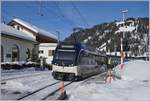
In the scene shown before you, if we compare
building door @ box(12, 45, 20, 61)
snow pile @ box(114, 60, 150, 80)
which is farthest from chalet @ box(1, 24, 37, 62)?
snow pile @ box(114, 60, 150, 80)

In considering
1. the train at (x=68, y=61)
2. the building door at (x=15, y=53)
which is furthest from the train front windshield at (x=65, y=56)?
the building door at (x=15, y=53)

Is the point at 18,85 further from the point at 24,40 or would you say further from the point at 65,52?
the point at 24,40

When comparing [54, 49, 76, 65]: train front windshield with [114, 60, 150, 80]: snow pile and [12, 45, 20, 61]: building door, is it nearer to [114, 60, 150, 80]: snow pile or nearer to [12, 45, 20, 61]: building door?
[114, 60, 150, 80]: snow pile

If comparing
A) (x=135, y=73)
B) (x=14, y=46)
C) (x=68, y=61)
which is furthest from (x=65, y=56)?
(x=14, y=46)

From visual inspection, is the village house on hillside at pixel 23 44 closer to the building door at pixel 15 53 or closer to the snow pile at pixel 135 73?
the building door at pixel 15 53

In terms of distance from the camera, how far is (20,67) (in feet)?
163

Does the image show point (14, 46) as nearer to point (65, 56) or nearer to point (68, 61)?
point (65, 56)

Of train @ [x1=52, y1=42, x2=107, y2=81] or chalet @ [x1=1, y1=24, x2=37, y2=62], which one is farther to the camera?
chalet @ [x1=1, y1=24, x2=37, y2=62]

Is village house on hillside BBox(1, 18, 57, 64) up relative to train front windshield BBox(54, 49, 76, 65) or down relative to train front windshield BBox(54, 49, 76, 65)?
up

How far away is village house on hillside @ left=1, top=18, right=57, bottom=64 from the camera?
53.4 metres

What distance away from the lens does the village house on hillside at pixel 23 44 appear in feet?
175

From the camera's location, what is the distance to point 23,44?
2430 inches

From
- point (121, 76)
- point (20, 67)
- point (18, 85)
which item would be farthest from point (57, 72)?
point (20, 67)

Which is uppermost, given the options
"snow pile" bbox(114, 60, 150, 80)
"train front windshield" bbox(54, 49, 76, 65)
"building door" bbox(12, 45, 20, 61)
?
"building door" bbox(12, 45, 20, 61)
